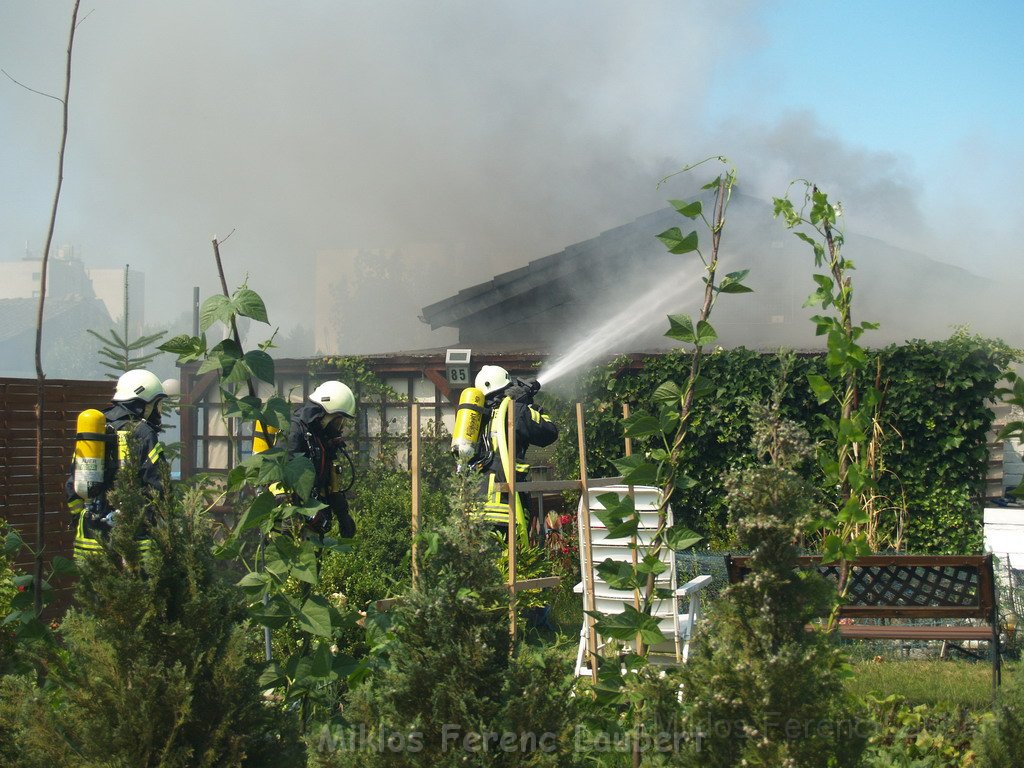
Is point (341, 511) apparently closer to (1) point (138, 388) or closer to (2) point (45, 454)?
(1) point (138, 388)

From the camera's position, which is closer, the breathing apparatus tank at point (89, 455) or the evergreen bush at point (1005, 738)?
the evergreen bush at point (1005, 738)

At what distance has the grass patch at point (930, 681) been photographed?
5113 mm

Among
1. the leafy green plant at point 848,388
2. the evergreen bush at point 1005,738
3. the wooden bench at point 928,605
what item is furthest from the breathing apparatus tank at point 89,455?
the evergreen bush at point 1005,738

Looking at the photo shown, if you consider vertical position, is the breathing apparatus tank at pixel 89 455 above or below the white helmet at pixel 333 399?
below

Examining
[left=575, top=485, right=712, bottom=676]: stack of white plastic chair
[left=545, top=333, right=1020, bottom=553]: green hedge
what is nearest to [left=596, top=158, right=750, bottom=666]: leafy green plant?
[left=575, top=485, right=712, bottom=676]: stack of white plastic chair

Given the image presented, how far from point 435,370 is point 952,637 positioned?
719cm

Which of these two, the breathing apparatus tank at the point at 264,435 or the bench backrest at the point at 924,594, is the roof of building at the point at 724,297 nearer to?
the bench backrest at the point at 924,594

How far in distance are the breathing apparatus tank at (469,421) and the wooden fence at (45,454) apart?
105 inches

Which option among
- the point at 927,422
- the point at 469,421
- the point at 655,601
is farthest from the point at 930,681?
the point at 927,422

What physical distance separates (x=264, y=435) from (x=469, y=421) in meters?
3.25

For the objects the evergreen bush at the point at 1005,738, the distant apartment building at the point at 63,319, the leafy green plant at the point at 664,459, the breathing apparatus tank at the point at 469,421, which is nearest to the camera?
the evergreen bush at the point at 1005,738

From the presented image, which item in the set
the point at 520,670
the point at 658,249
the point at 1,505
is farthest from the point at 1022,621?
the point at 658,249

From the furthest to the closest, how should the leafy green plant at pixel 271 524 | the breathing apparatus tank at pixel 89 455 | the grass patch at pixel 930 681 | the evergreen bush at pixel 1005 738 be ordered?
1. the breathing apparatus tank at pixel 89 455
2. the grass patch at pixel 930 681
3. the leafy green plant at pixel 271 524
4. the evergreen bush at pixel 1005 738

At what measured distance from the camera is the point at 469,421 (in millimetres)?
6711
